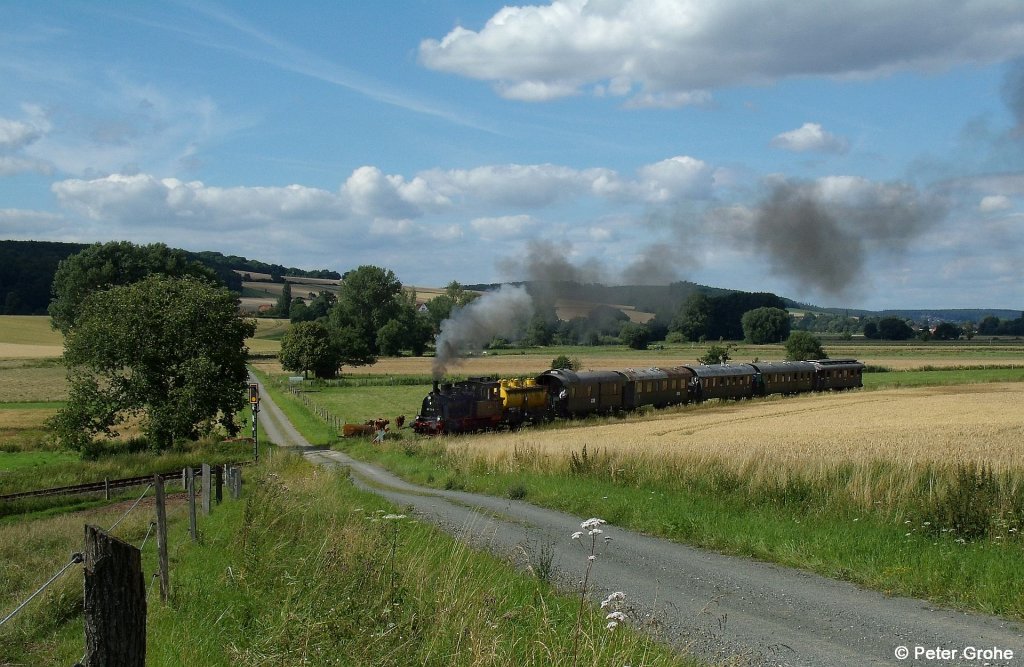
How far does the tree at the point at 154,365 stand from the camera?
1571 inches

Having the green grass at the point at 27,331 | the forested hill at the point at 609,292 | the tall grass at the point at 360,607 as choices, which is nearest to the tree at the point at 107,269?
the green grass at the point at 27,331

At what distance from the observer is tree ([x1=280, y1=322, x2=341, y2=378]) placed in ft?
309

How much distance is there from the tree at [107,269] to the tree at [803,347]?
6602cm

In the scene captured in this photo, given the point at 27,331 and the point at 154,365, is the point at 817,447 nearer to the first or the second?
the point at 154,365

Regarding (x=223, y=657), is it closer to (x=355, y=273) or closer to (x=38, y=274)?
(x=355, y=273)

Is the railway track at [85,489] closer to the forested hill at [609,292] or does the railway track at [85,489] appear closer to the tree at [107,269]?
the forested hill at [609,292]

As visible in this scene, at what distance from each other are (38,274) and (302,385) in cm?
9548

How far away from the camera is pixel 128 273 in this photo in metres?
98.8

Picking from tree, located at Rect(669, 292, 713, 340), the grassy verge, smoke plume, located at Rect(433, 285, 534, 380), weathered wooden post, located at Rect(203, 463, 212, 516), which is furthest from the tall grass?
tree, located at Rect(669, 292, 713, 340)

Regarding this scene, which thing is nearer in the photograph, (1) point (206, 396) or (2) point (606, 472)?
(2) point (606, 472)

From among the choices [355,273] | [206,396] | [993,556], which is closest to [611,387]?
[206,396]

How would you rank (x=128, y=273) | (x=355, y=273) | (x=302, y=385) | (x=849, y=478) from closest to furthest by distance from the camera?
(x=849, y=478)
(x=302, y=385)
(x=128, y=273)
(x=355, y=273)

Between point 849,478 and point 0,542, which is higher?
point 849,478

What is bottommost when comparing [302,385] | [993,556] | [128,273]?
[302,385]
